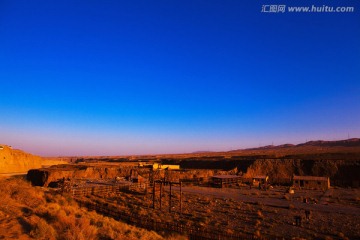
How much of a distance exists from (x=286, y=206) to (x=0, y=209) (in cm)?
2103

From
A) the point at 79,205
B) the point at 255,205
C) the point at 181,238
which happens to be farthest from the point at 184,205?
the point at 181,238

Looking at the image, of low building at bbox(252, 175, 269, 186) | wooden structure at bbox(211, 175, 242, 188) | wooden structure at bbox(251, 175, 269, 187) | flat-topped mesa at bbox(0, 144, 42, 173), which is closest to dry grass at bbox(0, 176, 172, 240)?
wooden structure at bbox(211, 175, 242, 188)

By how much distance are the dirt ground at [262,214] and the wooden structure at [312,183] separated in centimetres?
917

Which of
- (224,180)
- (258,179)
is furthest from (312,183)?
(224,180)

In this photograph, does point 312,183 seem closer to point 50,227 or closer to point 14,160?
point 50,227

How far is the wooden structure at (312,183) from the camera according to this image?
134 ft

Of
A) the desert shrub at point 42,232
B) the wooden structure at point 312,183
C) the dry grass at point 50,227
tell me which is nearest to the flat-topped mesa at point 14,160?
the dry grass at point 50,227

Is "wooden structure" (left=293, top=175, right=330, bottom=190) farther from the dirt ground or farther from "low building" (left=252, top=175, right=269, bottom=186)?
the dirt ground

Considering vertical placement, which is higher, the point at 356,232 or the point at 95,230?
the point at 95,230

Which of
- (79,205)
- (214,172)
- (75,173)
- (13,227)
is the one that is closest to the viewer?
(13,227)

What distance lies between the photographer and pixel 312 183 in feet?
136

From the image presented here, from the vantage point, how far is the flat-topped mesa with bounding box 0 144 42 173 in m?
48.1

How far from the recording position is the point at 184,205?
2580 centimetres

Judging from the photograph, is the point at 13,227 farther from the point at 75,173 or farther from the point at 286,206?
the point at 75,173
